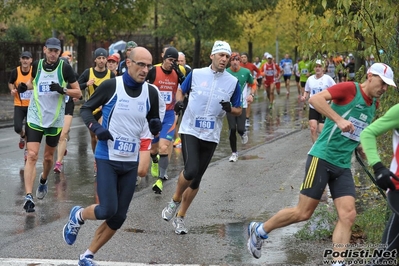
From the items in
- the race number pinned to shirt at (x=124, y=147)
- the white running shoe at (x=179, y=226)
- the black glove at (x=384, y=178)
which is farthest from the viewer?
the white running shoe at (x=179, y=226)

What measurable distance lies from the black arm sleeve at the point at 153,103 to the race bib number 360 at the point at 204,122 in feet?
5.23

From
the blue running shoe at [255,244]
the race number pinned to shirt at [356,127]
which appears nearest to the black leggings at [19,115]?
the blue running shoe at [255,244]

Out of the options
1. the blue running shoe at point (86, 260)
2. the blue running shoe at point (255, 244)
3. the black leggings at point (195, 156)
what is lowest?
the blue running shoe at point (86, 260)

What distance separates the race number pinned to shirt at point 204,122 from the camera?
30.1 ft

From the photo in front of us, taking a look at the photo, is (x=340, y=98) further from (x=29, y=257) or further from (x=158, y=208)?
(x=158, y=208)

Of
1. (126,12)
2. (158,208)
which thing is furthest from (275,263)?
(126,12)

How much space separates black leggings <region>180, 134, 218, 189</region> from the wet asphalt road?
61 cm

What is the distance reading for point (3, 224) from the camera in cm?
930

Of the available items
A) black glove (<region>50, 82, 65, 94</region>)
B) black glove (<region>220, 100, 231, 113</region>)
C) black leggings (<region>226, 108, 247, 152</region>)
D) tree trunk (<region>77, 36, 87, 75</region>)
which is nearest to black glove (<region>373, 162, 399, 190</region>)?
black glove (<region>220, 100, 231, 113</region>)

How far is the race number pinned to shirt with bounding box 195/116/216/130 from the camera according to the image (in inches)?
361

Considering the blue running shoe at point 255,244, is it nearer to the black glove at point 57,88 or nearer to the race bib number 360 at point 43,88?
the black glove at point 57,88

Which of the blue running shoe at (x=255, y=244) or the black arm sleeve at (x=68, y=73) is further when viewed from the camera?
the black arm sleeve at (x=68, y=73)

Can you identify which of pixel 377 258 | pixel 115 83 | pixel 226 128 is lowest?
pixel 226 128

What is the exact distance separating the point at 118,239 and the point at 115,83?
1920mm
